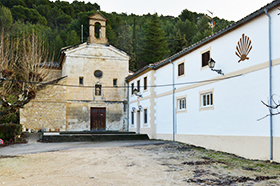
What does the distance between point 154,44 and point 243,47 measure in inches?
1244

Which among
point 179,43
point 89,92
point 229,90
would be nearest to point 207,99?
point 229,90

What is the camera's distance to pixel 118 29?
48.3 m

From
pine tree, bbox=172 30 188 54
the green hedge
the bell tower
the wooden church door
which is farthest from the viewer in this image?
pine tree, bbox=172 30 188 54

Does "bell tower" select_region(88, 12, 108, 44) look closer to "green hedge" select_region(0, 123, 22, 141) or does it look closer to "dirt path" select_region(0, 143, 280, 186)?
"green hedge" select_region(0, 123, 22, 141)

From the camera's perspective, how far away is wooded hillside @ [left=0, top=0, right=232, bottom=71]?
129ft

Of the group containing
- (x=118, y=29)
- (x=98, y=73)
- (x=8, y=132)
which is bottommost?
(x=8, y=132)

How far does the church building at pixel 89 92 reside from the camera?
75.8 feet

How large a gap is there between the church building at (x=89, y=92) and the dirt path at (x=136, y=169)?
38.6 ft

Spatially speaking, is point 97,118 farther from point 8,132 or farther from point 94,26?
point 8,132

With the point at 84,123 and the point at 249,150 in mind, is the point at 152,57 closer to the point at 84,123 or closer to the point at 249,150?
the point at 84,123

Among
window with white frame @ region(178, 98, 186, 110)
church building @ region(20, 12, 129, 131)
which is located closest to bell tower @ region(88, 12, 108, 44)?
church building @ region(20, 12, 129, 131)

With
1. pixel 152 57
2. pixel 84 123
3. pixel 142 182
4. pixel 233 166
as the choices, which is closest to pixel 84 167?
pixel 142 182

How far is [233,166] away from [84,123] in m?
17.1

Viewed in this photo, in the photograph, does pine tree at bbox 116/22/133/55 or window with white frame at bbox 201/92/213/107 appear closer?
window with white frame at bbox 201/92/213/107
